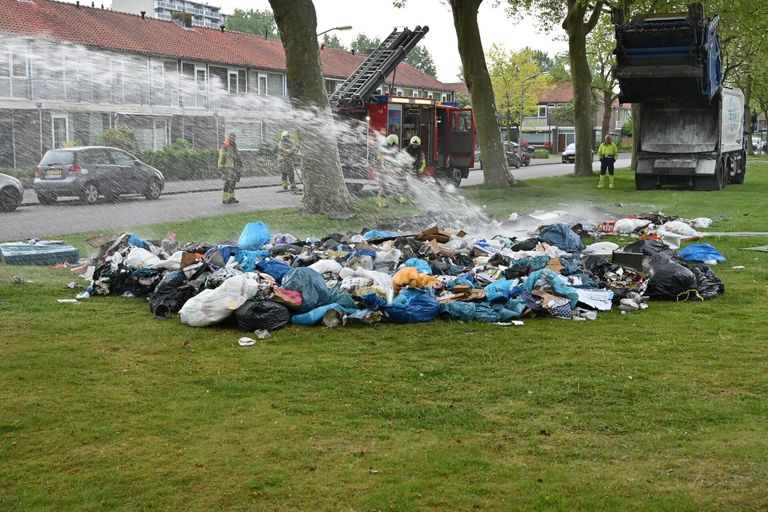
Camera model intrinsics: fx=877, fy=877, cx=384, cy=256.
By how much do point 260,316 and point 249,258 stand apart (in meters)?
1.99

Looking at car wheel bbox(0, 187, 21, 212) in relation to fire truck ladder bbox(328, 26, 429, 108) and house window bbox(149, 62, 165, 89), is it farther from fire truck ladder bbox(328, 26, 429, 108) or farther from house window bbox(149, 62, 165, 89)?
house window bbox(149, 62, 165, 89)

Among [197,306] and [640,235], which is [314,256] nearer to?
[197,306]

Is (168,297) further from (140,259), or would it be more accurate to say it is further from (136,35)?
(136,35)

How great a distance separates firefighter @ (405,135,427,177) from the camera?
23266 millimetres

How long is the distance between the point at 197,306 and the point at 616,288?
14.2 feet

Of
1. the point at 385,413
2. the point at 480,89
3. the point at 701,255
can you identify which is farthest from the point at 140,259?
the point at 480,89

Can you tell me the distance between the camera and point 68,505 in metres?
4.11

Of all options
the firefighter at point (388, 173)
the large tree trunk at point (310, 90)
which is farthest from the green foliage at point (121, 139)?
the large tree trunk at point (310, 90)

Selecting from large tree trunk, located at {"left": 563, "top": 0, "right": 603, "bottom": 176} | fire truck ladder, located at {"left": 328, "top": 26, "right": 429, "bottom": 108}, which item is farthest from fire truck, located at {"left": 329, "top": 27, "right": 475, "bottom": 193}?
large tree trunk, located at {"left": 563, "top": 0, "right": 603, "bottom": 176}

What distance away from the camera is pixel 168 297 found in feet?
27.6

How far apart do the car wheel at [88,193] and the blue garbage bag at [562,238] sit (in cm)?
1253

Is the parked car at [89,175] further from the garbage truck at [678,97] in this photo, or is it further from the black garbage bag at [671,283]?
the black garbage bag at [671,283]

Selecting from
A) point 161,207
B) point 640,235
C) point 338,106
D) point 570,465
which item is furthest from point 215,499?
point 338,106

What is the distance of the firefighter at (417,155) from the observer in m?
23.3
